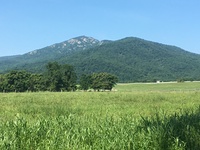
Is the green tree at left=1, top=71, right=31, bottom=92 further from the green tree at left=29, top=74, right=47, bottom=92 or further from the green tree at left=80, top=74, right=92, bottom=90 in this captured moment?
the green tree at left=80, top=74, right=92, bottom=90

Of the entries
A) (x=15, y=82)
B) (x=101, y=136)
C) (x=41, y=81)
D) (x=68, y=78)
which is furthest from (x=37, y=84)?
(x=101, y=136)

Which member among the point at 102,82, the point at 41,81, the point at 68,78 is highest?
the point at 68,78

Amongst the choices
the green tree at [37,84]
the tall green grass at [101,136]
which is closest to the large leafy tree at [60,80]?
the green tree at [37,84]

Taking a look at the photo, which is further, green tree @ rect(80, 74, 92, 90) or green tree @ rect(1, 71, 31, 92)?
green tree @ rect(80, 74, 92, 90)

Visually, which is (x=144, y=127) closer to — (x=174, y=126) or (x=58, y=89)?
(x=174, y=126)

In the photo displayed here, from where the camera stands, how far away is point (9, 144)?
6.31 m

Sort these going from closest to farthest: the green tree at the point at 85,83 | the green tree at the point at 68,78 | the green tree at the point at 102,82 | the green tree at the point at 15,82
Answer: the green tree at the point at 15,82 < the green tree at the point at 68,78 < the green tree at the point at 85,83 < the green tree at the point at 102,82

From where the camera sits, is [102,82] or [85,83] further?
[102,82]

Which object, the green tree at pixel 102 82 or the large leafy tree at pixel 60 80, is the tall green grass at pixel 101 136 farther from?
the green tree at pixel 102 82

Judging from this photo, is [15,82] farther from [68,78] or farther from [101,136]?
[101,136]

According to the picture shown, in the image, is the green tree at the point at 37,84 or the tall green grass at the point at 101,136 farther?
the green tree at the point at 37,84

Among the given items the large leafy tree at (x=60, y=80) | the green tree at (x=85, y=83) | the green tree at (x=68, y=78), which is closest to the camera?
the large leafy tree at (x=60, y=80)

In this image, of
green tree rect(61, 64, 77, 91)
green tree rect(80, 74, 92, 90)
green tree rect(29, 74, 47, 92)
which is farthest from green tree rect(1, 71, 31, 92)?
green tree rect(80, 74, 92, 90)

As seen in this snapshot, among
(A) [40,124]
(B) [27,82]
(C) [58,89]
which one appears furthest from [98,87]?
(A) [40,124]
